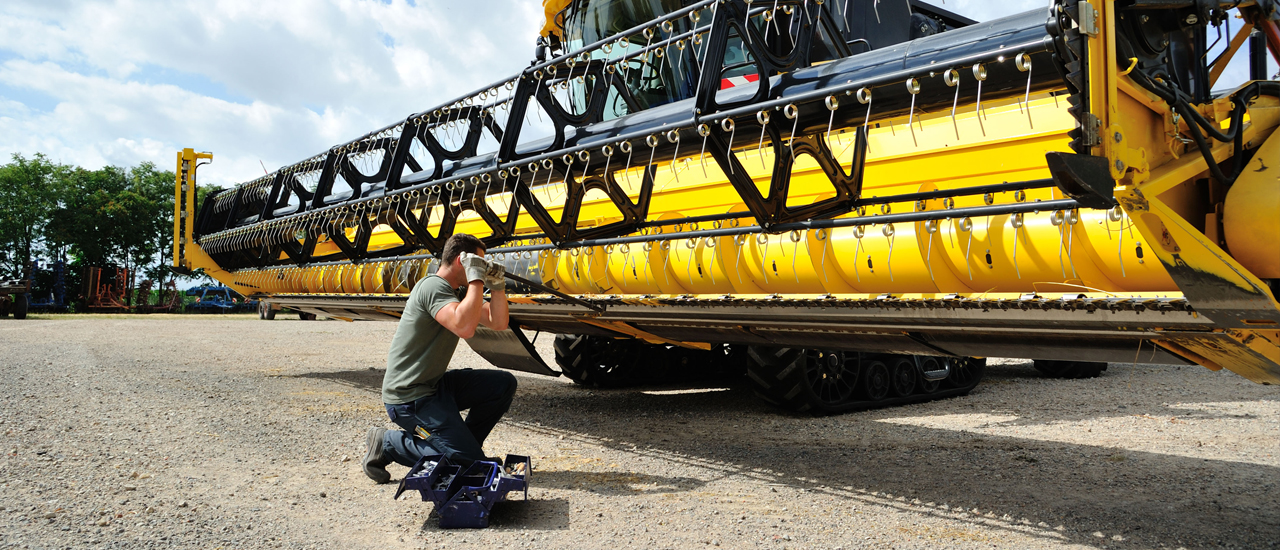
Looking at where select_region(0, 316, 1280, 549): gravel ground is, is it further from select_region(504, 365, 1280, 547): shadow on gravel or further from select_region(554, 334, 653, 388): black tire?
select_region(554, 334, 653, 388): black tire

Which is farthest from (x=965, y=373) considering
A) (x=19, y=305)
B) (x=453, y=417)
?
(x=19, y=305)

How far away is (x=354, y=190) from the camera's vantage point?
22.4 ft

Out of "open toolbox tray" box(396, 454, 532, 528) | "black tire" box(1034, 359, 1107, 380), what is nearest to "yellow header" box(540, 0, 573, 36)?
"open toolbox tray" box(396, 454, 532, 528)

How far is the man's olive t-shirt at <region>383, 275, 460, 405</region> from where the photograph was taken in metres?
4.02

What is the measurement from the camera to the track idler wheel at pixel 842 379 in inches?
257

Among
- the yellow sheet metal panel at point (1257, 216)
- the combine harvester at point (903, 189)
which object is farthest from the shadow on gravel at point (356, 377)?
the yellow sheet metal panel at point (1257, 216)

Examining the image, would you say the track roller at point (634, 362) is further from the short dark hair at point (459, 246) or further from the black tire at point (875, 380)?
the short dark hair at point (459, 246)

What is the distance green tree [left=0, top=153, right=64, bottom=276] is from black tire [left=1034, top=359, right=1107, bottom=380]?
141 feet

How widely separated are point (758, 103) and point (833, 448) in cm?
282

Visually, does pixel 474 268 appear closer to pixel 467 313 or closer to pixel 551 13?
pixel 467 313

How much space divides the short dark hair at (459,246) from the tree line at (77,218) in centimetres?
3918

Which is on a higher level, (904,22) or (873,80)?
(904,22)

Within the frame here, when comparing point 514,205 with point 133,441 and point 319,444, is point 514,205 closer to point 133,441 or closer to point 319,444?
point 319,444

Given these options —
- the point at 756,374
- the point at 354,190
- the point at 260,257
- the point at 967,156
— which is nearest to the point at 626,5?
the point at 354,190
